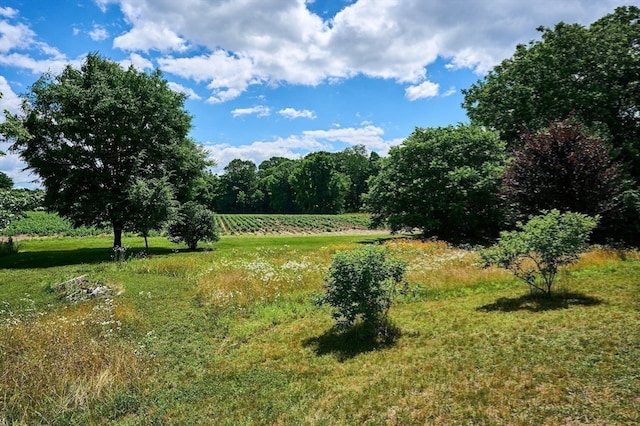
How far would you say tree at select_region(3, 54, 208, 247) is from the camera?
2525cm

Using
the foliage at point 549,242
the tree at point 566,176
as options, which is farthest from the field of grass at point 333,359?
the tree at point 566,176

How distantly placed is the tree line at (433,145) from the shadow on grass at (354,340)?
15070mm

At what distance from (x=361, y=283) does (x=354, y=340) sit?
1.48 metres

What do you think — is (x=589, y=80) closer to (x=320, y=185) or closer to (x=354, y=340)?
(x=354, y=340)

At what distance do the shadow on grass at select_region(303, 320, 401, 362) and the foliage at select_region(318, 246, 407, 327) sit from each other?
372 millimetres

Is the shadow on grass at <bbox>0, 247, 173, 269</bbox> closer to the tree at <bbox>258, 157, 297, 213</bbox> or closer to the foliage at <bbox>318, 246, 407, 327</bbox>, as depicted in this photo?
the foliage at <bbox>318, 246, 407, 327</bbox>

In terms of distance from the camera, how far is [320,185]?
106 m

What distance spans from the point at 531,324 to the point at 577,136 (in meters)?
15.0

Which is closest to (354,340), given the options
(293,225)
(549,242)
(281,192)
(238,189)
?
(549,242)

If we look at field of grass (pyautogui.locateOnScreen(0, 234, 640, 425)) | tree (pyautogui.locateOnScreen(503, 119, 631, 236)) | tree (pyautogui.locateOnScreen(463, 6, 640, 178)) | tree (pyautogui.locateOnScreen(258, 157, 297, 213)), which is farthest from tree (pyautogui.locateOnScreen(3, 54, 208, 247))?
tree (pyautogui.locateOnScreen(258, 157, 297, 213))

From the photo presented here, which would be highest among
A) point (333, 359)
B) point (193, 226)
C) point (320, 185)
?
point (320, 185)

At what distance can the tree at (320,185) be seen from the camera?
10438 centimetres

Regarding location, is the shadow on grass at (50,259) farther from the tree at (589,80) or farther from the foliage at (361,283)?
the tree at (589,80)

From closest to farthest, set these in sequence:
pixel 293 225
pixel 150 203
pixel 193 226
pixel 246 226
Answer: pixel 150 203 < pixel 193 226 < pixel 246 226 < pixel 293 225
